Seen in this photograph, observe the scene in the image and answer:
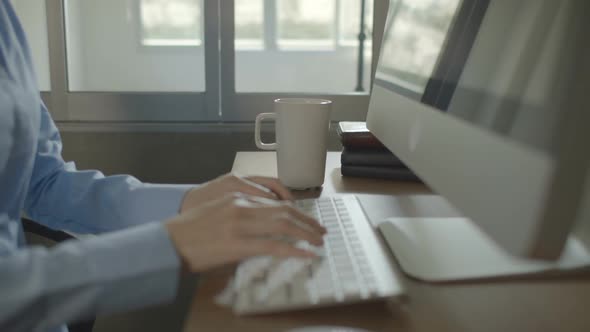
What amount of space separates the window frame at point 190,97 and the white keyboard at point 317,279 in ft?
3.50

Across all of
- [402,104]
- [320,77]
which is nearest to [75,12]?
[320,77]

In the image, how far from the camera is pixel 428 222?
0.71m

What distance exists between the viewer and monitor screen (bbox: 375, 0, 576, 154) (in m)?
0.39

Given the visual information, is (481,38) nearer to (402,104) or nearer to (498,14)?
(498,14)

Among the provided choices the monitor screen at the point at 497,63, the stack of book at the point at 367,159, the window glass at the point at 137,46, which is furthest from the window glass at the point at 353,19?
the monitor screen at the point at 497,63

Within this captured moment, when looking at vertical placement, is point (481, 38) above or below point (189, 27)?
below

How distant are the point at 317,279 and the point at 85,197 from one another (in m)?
0.49

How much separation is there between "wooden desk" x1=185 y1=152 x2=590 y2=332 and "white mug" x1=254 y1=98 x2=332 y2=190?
0.38 metres

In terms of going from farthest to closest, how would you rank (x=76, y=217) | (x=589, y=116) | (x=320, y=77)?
(x=320, y=77) < (x=76, y=217) < (x=589, y=116)

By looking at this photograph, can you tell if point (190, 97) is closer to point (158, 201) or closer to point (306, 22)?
point (306, 22)

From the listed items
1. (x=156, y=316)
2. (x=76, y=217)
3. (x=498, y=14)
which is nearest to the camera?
(x=498, y=14)

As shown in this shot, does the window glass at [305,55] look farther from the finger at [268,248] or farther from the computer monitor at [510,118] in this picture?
the finger at [268,248]

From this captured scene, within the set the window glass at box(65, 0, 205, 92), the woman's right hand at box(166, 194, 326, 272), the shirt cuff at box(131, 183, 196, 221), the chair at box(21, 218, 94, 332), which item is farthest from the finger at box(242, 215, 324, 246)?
the window glass at box(65, 0, 205, 92)

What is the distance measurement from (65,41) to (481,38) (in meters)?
1.38
